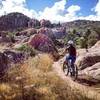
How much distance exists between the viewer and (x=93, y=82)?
16.8 meters

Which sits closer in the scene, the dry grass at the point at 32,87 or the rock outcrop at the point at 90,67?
the dry grass at the point at 32,87

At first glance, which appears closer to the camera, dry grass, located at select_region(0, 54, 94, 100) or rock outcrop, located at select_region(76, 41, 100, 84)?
dry grass, located at select_region(0, 54, 94, 100)

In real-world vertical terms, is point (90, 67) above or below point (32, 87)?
above

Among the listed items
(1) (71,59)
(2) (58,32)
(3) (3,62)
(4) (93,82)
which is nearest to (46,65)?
(1) (71,59)

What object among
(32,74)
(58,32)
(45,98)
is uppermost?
(58,32)

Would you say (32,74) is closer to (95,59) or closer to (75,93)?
(75,93)

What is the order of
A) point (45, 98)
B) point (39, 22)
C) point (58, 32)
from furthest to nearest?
point (39, 22) < point (58, 32) < point (45, 98)

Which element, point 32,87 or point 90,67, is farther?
point 90,67

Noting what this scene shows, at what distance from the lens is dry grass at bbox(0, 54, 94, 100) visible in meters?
11.8

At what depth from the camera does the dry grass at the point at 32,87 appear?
11.8 metres

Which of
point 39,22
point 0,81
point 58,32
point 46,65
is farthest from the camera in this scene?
point 39,22

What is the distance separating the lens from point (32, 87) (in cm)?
1241

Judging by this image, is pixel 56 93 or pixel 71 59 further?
pixel 71 59

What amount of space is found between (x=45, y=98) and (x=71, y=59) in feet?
18.6
